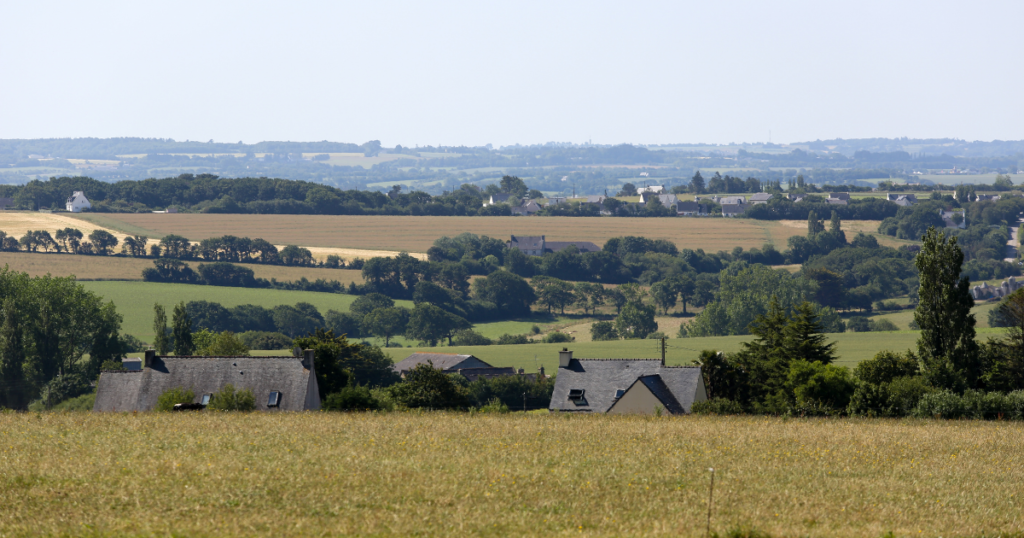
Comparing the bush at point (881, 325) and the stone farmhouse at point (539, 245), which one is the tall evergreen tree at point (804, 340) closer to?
the bush at point (881, 325)

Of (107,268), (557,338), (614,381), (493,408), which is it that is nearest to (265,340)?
(557,338)

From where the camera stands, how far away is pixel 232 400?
4147 cm

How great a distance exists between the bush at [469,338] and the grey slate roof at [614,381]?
63192 millimetres

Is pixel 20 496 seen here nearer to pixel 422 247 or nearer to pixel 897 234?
pixel 422 247

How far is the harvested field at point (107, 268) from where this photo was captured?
127 metres

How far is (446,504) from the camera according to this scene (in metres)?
19.0

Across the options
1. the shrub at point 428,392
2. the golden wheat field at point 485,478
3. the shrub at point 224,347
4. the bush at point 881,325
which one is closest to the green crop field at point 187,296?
the shrub at point 224,347

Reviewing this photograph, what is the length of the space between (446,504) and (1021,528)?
445 inches

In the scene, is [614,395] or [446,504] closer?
[446,504]

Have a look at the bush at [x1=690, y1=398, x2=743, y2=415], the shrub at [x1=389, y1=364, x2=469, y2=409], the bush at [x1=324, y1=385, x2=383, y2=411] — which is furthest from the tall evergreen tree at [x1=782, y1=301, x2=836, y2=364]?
the bush at [x1=324, y1=385, x2=383, y2=411]

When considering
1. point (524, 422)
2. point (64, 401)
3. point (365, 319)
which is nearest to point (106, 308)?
point (64, 401)

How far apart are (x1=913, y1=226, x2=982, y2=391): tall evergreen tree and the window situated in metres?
16.5

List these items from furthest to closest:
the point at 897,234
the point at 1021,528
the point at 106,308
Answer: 1. the point at 897,234
2. the point at 106,308
3. the point at 1021,528

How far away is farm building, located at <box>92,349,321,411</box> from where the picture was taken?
44.6m
